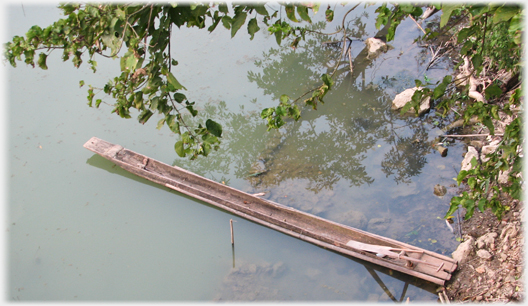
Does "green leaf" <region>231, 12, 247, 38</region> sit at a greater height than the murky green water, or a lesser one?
greater

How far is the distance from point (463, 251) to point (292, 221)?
1.93 meters

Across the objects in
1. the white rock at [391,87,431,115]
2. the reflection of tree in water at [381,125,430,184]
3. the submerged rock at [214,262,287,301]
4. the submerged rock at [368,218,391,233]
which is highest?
the white rock at [391,87,431,115]

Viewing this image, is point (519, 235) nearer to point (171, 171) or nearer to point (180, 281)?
point (180, 281)

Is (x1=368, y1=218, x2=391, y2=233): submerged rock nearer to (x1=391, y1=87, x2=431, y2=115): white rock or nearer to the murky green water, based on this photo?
the murky green water

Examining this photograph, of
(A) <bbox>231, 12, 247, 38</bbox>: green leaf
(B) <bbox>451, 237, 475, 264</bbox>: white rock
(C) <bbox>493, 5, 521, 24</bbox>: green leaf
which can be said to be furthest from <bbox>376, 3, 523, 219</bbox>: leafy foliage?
(B) <bbox>451, 237, 475, 264</bbox>: white rock

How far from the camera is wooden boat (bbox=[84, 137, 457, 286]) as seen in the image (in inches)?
153

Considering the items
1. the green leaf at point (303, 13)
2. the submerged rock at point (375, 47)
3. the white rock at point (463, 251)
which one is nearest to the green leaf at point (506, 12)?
the green leaf at point (303, 13)

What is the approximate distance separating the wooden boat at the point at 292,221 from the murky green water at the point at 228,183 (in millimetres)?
201

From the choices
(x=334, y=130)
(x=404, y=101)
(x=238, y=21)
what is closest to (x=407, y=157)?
(x=404, y=101)

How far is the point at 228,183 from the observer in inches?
205

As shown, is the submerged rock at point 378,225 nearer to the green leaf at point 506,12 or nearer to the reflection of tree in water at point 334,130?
the reflection of tree in water at point 334,130

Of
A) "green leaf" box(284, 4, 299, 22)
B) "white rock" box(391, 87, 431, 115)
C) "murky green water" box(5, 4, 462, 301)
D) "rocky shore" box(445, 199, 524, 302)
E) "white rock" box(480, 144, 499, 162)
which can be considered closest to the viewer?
"green leaf" box(284, 4, 299, 22)

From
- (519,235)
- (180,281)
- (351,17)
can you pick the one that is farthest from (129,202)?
(351,17)

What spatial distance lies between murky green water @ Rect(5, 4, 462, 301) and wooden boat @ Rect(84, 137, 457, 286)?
20cm
